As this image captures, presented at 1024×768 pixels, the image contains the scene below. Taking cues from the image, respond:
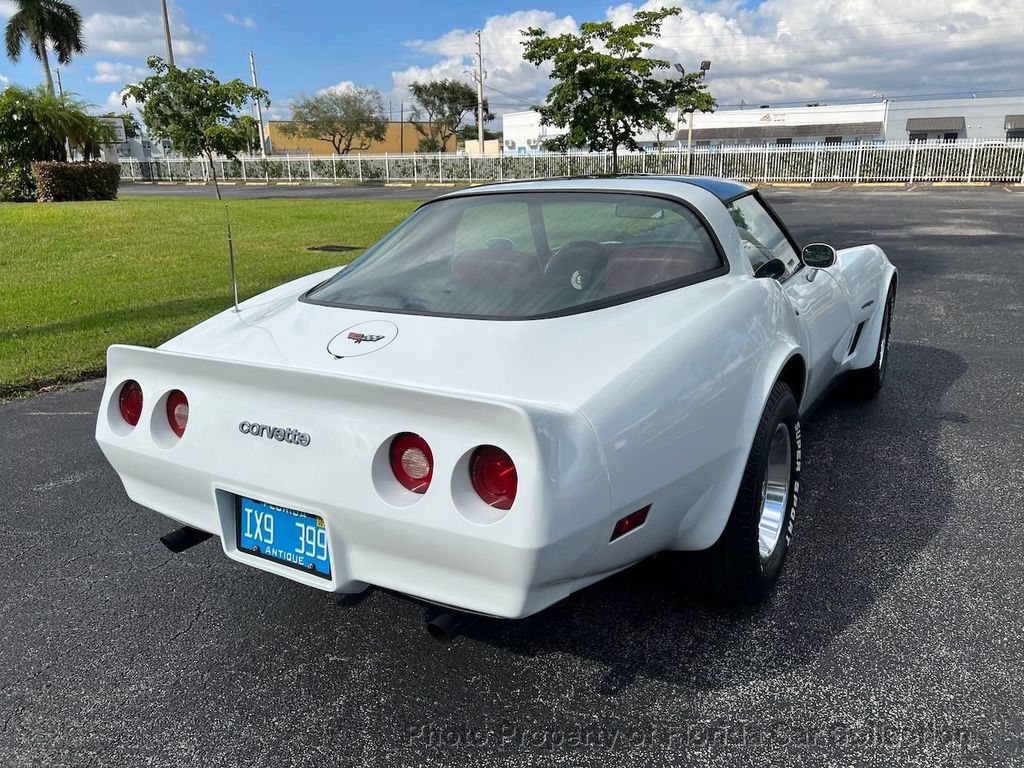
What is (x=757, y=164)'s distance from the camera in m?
32.8

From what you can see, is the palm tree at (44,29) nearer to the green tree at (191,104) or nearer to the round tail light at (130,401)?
the green tree at (191,104)

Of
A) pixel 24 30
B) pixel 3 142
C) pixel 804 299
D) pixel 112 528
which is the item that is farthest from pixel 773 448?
pixel 24 30

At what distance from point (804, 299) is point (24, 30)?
5324 cm

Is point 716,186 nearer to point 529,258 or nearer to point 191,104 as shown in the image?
point 529,258

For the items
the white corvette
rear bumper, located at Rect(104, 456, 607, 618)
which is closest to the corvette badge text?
the white corvette

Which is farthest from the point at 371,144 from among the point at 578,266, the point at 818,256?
the point at 578,266

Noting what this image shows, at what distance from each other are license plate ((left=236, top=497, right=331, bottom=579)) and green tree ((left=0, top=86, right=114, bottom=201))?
22.0 metres

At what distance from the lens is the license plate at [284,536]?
6.54ft

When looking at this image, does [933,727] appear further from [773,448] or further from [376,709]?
[376,709]

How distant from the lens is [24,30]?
143ft

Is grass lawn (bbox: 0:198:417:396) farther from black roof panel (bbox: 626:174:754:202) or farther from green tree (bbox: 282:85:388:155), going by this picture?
green tree (bbox: 282:85:388:155)

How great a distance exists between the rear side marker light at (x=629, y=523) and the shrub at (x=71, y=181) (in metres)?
21.4

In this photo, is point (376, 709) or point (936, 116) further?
point (936, 116)

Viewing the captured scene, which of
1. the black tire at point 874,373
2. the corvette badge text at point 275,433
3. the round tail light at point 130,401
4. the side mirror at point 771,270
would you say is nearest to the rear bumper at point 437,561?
the corvette badge text at point 275,433
